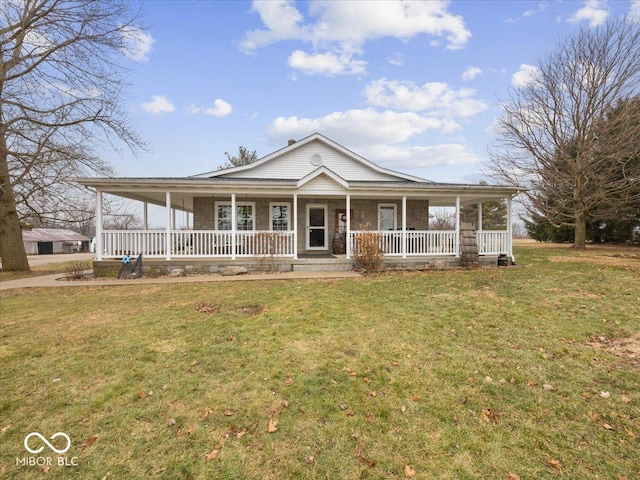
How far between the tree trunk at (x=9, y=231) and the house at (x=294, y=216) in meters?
5.44

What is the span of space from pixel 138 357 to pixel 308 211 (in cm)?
1062

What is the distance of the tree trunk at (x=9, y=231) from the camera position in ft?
43.0

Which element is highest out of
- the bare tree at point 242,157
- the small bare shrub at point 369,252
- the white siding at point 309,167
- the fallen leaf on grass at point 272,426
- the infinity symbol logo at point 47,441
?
the bare tree at point 242,157

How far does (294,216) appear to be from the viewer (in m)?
11.8

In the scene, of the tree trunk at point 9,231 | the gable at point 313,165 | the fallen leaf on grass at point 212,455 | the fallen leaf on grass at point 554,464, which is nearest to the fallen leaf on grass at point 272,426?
the fallen leaf on grass at point 212,455

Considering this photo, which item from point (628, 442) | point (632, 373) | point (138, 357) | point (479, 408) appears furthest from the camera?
point (138, 357)

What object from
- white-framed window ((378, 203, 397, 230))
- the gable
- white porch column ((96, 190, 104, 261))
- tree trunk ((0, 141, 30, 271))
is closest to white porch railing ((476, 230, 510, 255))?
white-framed window ((378, 203, 397, 230))

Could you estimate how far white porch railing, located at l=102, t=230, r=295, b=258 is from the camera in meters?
10.9

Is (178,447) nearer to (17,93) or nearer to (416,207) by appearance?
(416,207)

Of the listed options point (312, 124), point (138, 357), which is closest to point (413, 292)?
point (138, 357)

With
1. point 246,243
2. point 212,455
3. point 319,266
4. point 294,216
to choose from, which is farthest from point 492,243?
point 212,455

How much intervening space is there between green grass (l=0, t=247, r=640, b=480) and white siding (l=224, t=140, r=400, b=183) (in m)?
9.23

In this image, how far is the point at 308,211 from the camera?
46.6 ft

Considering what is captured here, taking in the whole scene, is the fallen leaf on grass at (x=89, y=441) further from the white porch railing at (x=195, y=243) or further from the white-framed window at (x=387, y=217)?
the white-framed window at (x=387, y=217)
